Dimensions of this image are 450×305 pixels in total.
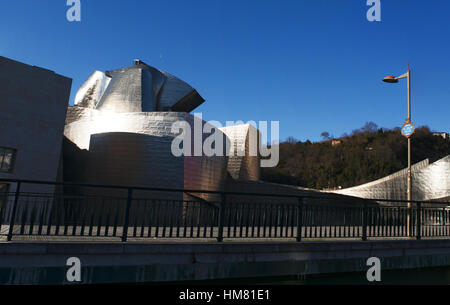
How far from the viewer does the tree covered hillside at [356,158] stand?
243 feet

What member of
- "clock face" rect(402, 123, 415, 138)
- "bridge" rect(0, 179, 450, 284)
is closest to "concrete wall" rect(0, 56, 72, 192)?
"bridge" rect(0, 179, 450, 284)

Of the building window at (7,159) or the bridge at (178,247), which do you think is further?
the building window at (7,159)

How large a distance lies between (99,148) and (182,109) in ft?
39.5

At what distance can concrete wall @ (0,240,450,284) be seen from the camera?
5.28 m

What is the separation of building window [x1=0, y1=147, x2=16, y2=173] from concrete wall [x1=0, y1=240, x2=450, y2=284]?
15131mm

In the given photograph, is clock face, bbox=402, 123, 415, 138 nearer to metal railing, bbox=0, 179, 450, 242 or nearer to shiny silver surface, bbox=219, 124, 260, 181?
metal railing, bbox=0, 179, 450, 242

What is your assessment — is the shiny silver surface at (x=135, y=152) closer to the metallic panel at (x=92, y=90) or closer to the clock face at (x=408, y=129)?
the metallic panel at (x=92, y=90)

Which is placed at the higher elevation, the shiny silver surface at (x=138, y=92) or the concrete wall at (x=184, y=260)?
the shiny silver surface at (x=138, y=92)

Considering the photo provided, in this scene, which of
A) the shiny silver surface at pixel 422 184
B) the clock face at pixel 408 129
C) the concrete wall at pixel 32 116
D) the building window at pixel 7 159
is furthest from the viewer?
the shiny silver surface at pixel 422 184

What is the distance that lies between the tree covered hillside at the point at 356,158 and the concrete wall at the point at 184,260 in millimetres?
63655

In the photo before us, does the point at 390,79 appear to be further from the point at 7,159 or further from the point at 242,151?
the point at 242,151

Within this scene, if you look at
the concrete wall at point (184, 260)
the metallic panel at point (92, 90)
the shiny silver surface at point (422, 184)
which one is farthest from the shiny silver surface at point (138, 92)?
the concrete wall at point (184, 260)

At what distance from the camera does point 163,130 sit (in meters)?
22.6

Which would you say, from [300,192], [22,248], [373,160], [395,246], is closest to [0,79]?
[22,248]
